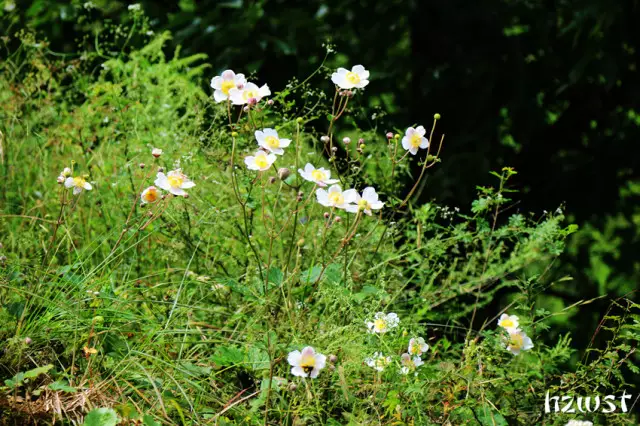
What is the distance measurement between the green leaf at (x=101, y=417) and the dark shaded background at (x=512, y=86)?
1.80 meters

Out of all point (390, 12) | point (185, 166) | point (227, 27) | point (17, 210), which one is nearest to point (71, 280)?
point (185, 166)

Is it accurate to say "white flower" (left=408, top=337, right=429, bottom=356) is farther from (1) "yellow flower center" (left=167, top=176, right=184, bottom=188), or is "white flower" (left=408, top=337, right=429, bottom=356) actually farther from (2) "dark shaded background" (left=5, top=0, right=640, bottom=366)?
(2) "dark shaded background" (left=5, top=0, right=640, bottom=366)

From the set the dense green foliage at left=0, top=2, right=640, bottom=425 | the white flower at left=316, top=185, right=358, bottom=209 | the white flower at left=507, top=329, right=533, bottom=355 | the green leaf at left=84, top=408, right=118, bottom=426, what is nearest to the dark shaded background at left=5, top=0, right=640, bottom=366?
the dense green foliage at left=0, top=2, right=640, bottom=425

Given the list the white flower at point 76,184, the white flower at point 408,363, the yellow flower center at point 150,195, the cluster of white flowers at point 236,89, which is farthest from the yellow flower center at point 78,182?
the white flower at point 408,363

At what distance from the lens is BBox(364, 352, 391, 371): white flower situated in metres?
1.41

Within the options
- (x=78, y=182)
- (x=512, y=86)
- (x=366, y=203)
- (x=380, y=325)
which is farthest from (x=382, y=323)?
(x=512, y=86)

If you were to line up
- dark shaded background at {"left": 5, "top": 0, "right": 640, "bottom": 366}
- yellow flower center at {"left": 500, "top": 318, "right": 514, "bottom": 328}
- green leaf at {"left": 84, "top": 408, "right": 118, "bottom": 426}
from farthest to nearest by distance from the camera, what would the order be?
1. dark shaded background at {"left": 5, "top": 0, "right": 640, "bottom": 366}
2. yellow flower center at {"left": 500, "top": 318, "right": 514, "bottom": 328}
3. green leaf at {"left": 84, "top": 408, "right": 118, "bottom": 426}

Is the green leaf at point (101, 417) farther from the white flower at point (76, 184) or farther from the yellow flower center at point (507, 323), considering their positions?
the yellow flower center at point (507, 323)

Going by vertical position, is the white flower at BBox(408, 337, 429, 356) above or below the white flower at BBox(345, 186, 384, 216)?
below

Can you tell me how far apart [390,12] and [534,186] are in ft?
3.00

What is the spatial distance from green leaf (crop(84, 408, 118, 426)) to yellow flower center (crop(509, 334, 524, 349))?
74 cm

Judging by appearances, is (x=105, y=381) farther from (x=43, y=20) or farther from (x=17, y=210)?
(x=43, y=20)

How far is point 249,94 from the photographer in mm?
1536

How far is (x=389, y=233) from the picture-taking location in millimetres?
1903
